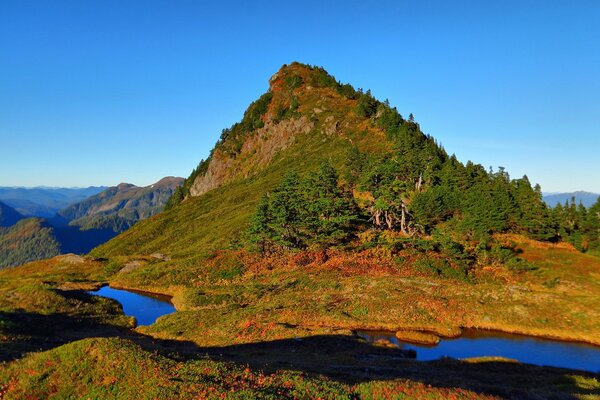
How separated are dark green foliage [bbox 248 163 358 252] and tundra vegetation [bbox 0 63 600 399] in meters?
0.36

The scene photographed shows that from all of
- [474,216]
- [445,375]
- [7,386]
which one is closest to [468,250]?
[474,216]

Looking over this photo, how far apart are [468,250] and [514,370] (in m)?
36.7

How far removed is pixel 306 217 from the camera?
253ft

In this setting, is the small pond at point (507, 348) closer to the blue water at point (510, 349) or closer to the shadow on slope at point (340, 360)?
the blue water at point (510, 349)

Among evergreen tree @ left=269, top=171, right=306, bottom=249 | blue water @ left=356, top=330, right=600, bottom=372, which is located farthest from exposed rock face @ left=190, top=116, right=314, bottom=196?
blue water @ left=356, top=330, right=600, bottom=372

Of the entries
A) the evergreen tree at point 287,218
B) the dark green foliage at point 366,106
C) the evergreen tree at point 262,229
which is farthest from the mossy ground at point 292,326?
the dark green foliage at point 366,106

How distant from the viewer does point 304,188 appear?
282ft

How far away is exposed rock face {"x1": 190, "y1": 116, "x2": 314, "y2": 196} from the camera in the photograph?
172625mm

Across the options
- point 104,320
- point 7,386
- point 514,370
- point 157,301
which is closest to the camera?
point 7,386

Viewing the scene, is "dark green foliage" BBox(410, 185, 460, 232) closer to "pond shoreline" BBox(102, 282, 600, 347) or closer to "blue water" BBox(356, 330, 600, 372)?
"pond shoreline" BBox(102, 282, 600, 347)

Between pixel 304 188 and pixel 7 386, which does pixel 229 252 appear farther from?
pixel 7 386

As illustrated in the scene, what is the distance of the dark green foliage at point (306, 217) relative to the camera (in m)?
75.8

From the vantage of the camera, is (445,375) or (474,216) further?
(474,216)

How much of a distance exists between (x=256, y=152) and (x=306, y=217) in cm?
11345
